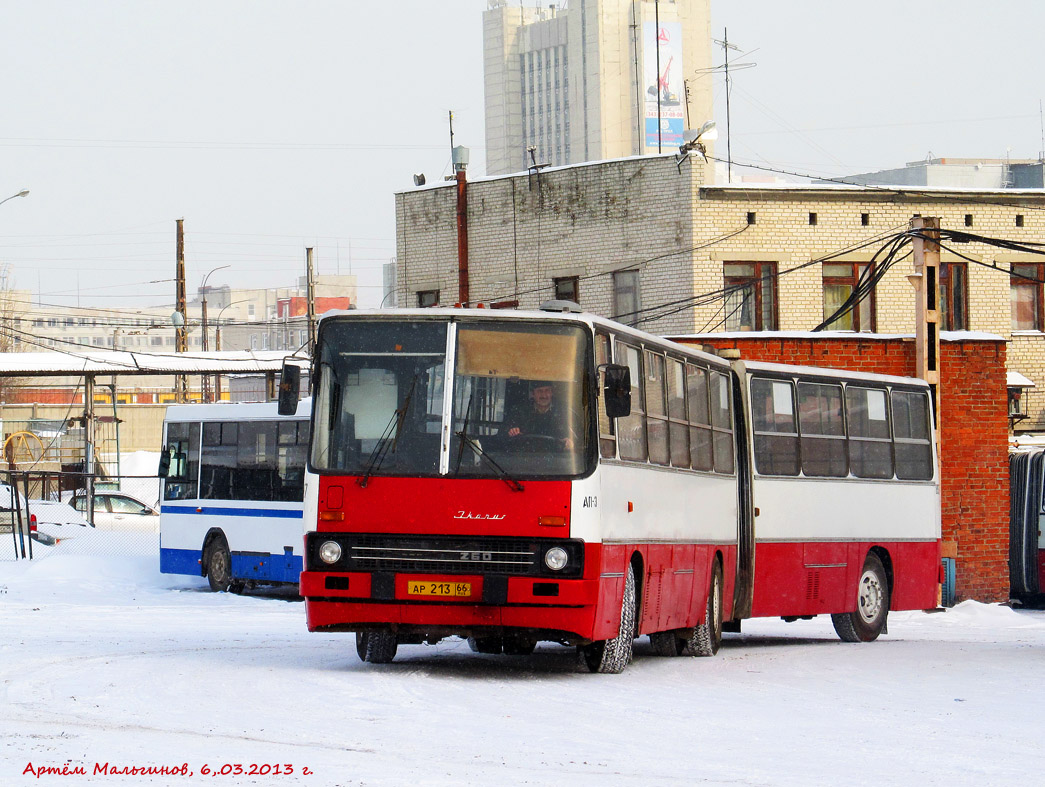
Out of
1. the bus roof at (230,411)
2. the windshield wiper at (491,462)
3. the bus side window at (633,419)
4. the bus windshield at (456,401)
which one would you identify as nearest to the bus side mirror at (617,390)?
the bus windshield at (456,401)

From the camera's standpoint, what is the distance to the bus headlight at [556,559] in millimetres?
12320

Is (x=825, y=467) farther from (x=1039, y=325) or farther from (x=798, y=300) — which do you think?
(x=1039, y=325)

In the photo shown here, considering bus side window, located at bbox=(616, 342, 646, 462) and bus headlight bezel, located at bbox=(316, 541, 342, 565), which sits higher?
bus side window, located at bbox=(616, 342, 646, 462)

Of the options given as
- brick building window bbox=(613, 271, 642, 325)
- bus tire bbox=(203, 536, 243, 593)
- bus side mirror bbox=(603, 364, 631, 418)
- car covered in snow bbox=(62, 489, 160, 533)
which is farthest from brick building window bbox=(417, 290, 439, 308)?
bus side mirror bbox=(603, 364, 631, 418)

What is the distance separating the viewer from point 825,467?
63.0 ft

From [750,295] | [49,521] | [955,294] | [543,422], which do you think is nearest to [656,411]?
[543,422]

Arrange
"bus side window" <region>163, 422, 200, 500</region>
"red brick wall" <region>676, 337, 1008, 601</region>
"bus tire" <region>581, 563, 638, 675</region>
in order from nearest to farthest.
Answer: "bus tire" <region>581, 563, 638, 675</region> → "red brick wall" <region>676, 337, 1008, 601</region> → "bus side window" <region>163, 422, 200, 500</region>

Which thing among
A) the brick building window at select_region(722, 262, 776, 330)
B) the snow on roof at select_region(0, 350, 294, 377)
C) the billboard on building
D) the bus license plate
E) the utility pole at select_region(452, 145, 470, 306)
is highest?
the billboard on building

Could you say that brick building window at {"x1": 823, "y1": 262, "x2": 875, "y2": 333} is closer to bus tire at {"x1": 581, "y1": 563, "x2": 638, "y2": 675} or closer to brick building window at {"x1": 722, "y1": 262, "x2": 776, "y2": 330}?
brick building window at {"x1": 722, "y1": 262, "x2": 776, "y2": 330}

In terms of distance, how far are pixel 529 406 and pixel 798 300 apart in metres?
24.6

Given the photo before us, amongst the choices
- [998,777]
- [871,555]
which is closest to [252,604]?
[871,555]

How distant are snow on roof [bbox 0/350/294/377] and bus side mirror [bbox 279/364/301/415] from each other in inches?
1197

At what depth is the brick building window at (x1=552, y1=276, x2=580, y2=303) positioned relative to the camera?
38.0m

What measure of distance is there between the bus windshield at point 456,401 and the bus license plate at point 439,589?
82 cm
